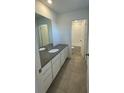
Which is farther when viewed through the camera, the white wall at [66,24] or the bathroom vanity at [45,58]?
the white wall at [66,24]

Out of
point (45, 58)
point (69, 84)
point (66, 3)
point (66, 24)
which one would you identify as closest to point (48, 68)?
point (45, 58)

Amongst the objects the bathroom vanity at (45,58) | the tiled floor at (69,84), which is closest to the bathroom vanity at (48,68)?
the bathroom vanity at (45,58)

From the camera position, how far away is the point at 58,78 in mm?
2844

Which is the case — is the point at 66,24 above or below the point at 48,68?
above

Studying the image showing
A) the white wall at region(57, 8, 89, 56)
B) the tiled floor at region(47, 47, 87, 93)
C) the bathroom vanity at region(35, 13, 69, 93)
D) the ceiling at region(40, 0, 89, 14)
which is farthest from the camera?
the white wall at region(57, 8, 89, 56)

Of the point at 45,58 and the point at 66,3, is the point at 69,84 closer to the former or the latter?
the point at 45,58

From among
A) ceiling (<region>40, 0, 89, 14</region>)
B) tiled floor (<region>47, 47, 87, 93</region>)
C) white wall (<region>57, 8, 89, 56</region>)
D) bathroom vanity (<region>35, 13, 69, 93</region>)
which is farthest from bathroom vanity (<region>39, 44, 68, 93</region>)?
white wall (<region>57, 8, 89, 56</region>)

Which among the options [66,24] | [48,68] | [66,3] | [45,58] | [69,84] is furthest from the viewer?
[66,24]

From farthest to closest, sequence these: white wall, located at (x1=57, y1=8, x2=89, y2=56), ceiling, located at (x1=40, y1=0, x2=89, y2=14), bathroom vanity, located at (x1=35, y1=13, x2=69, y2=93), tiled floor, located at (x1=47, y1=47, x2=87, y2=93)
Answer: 1. white wall, located at (x1=57, y1=8, x2=89, y2=56)
2. ceiling, located at (x1=40, y1=0, x2=89, y2=14)
3. tiled floor, located at (x1=47, y1=47, x2=87, y2=93)
4. bathroom vanity, located at (x1=35, y1=13, x2=69, y2=93)

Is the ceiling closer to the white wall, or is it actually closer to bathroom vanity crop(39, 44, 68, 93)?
the white wall

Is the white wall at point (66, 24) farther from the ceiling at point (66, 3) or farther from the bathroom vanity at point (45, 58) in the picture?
the bathroom vanity at point (45, 58)

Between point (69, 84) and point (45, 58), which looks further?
point (69, 84)
